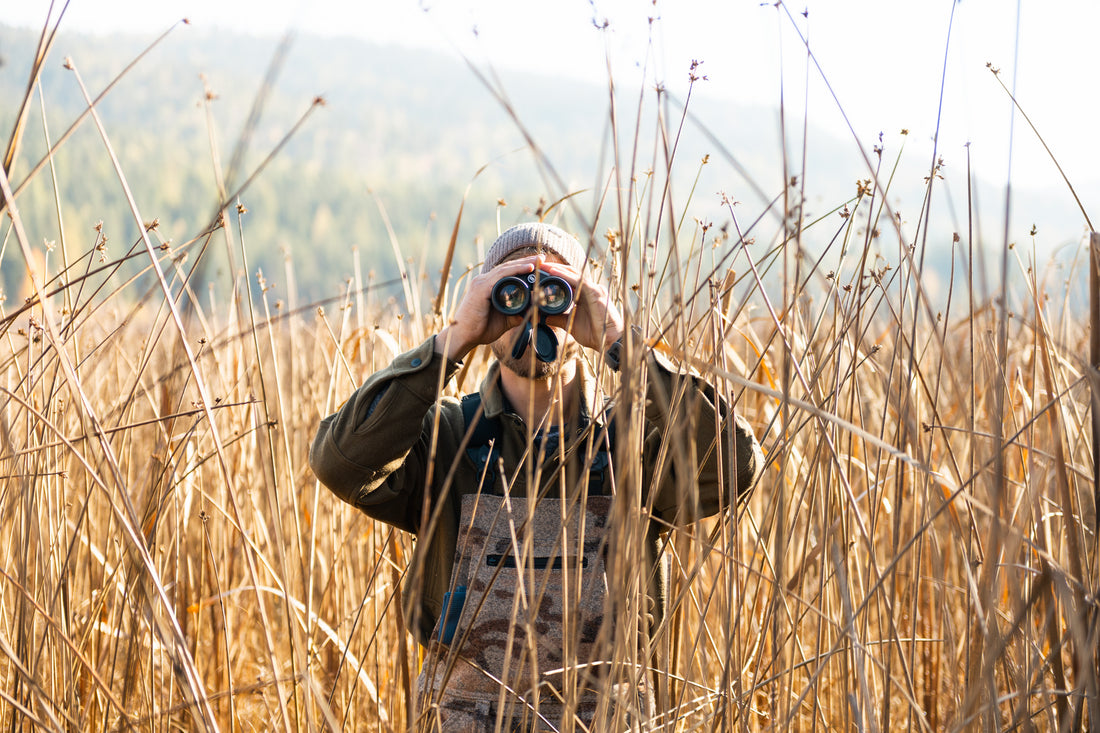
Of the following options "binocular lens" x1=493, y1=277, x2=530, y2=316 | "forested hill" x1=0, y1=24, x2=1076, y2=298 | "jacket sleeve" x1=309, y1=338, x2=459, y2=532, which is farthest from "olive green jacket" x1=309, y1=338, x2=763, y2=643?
"forested hill" x1=0, y1=24, x2=1076, y2=298

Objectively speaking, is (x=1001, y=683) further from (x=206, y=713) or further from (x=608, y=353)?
(x=206, y=713)

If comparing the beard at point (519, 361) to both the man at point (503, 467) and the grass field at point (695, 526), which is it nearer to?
the man at point (503, 467)

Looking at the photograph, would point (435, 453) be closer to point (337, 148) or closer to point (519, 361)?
point (519, 361)

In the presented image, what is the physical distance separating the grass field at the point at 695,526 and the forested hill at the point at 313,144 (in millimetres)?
21740

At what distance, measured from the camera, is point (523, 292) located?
40.1 inches

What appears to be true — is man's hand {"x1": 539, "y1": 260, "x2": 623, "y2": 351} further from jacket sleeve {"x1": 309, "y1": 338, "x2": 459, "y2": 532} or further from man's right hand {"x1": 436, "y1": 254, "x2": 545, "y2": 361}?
jacket sleeve {"x1": 309, "y1": 338, "x2": 459, "y2": 532}

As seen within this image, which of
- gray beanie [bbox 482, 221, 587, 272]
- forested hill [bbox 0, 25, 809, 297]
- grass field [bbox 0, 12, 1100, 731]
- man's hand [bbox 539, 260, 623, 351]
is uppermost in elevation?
forested hill [bbox 0, 25, 809, 297]

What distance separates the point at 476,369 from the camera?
181 centimetres

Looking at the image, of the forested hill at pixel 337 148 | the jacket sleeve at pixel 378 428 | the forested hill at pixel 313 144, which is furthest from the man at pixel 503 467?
the forested hill at pixel 337 148

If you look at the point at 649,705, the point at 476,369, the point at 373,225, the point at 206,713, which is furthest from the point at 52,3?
the point at 373,225

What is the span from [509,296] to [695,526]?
39 centimetres

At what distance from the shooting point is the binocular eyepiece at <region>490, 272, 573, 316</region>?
96 centimetres

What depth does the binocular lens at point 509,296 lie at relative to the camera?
1021 millimetres

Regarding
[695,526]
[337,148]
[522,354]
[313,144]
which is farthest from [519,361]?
[313,144]
